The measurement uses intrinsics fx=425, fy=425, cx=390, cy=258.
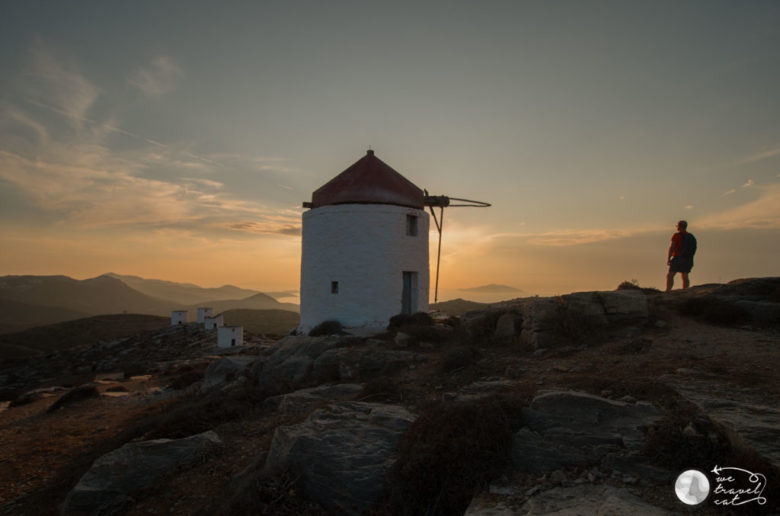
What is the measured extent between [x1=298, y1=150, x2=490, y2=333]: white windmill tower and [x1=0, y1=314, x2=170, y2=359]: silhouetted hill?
32866 millimetres

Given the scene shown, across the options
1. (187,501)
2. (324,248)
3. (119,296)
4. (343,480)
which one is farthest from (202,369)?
(119,296)

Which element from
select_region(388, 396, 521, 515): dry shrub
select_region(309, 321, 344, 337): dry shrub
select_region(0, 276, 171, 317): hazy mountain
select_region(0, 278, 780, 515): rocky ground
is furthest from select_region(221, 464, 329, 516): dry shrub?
select_region(0, 276, 171, 317): hazy mountain


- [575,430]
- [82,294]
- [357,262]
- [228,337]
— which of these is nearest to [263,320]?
[228,337]

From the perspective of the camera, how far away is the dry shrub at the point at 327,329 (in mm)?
16906

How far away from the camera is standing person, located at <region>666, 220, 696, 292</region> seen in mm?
13992

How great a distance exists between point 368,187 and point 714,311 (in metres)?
12.9

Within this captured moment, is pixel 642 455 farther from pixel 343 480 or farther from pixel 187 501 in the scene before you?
pixel 187 501

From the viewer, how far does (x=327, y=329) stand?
17109 millimetres

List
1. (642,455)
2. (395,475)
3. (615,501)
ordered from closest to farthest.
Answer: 1. (615,501)
2. (642,455)
3. (395,475)

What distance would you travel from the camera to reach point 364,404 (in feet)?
25.1

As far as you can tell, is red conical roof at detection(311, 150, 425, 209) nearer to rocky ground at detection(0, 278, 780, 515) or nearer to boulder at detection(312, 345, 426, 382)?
rocky ground at detection(0, 278, 780, 515)

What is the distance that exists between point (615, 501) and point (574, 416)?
177cm

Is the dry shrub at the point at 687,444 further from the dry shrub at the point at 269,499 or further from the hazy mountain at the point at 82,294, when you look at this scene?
the hazy mountain at the point at 82,294

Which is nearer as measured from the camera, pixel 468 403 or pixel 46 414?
pixel 468 403
